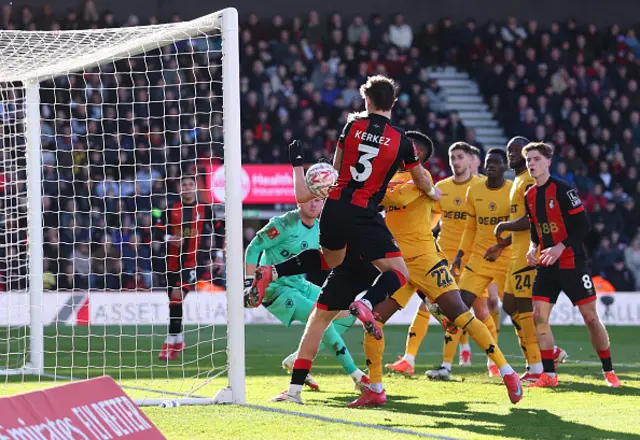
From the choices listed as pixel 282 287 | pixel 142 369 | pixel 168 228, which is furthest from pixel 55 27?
pixel 282 287

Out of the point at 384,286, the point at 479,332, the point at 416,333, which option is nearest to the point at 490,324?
the point at 416,333

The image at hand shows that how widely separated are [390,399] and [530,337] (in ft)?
6.74

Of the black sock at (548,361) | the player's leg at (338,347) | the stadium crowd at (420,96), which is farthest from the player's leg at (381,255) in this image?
the stadium crowd at (420,96)

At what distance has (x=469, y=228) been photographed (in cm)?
1007

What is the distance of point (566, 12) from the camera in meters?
27.1

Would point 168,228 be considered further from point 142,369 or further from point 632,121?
point 632,121

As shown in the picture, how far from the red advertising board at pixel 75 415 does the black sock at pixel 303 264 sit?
2680mm

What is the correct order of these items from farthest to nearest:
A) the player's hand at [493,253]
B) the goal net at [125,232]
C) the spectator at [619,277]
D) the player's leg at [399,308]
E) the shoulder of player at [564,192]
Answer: the spectator at [619,277], the player's hand at [493,253], the player's leg at [399,308], the shoulder of player at [564,192], the goal net at [125,232]

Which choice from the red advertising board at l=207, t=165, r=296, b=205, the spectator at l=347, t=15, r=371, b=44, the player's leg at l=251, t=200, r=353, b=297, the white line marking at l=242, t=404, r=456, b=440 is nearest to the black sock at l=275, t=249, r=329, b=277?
the player's leg at l=251, t=200, r=353, b=297

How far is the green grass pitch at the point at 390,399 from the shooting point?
240 inches

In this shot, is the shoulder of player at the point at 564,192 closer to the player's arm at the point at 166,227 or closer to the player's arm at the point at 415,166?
the player's arm at the point at 415,166

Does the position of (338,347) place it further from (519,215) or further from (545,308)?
(519,215)

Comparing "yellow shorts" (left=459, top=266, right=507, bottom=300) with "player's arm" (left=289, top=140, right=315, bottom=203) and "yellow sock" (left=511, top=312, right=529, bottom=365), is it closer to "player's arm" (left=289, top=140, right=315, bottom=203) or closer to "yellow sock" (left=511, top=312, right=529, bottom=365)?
"yellow sock" (left=511, top=312, right=529, bottom=365)

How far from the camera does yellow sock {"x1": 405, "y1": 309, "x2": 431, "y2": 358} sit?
9898mm
